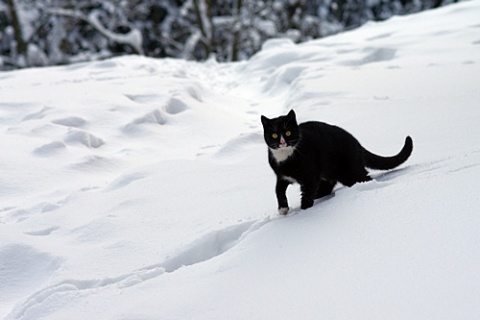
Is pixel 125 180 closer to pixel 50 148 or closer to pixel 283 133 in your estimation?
pixel 50 148

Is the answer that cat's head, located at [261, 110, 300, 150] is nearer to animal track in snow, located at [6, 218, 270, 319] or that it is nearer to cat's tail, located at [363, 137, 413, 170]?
animal track in snow, located at [6, 218, 270, 319]

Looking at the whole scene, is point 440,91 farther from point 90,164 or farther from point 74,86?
point 74,86

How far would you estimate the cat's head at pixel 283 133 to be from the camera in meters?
2.48

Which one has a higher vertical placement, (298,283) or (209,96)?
(298,283)

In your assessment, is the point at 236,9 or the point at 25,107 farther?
the point at 236,9

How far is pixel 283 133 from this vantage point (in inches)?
97.7

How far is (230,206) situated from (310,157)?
60 cm

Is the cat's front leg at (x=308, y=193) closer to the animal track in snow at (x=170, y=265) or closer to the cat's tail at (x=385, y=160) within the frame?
the animal track in snow at (x=170, y=265)

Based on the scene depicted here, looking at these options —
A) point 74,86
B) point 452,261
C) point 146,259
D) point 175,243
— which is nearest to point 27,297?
point 146,259

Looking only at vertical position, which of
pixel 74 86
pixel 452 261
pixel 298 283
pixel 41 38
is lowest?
pixel 41 38

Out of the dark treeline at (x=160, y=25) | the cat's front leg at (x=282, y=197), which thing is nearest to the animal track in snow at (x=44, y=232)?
the cat's front leg at (x=282, y=197)

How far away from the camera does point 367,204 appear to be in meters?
2.29

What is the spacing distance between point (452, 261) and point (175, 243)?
1.33m

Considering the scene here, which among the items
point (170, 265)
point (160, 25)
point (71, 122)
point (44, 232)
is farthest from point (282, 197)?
point (160, 25)
